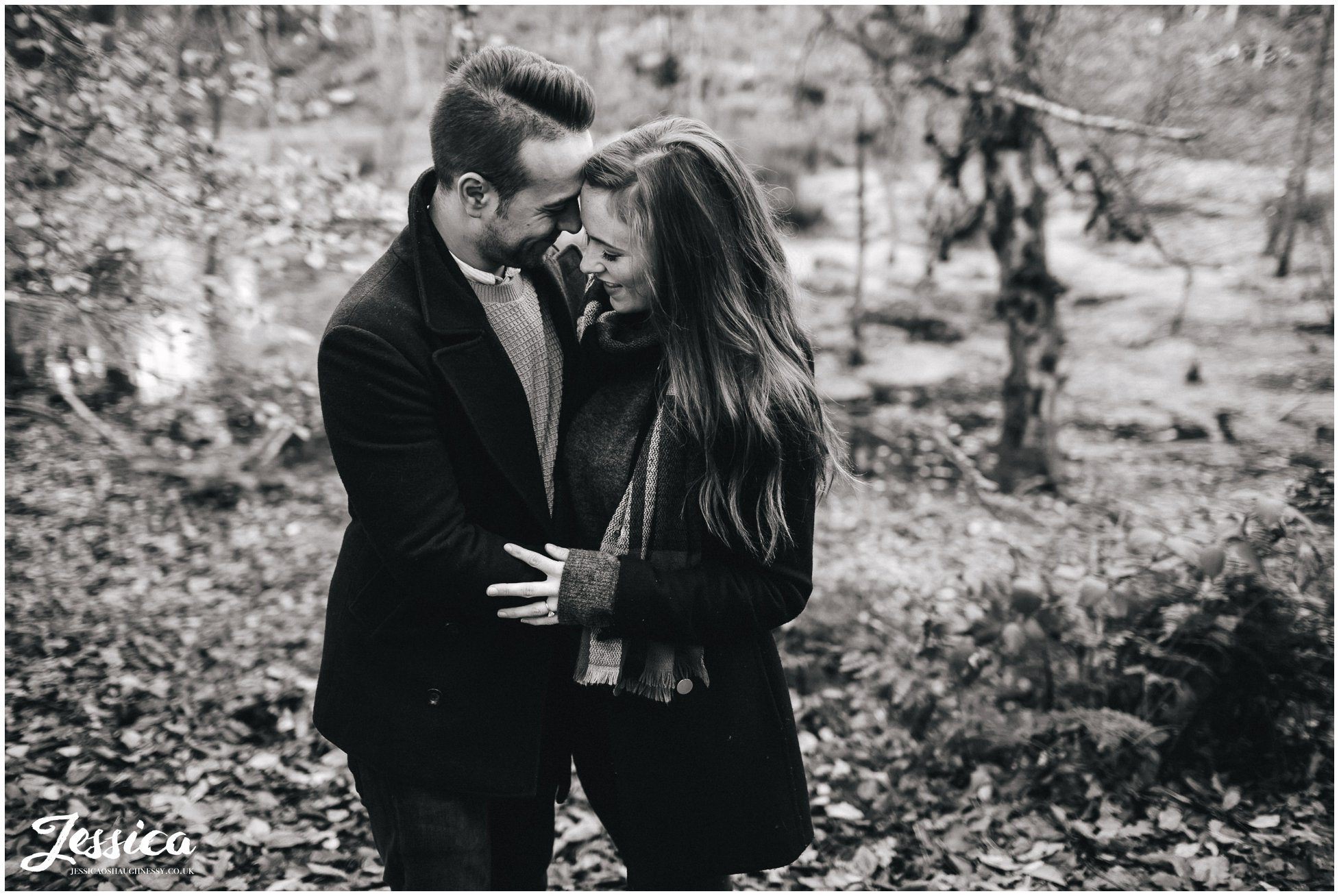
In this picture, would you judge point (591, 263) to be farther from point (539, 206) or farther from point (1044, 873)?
point (1044, 873)

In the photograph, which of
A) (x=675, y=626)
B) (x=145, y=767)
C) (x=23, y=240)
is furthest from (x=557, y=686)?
(x=23, y=240)

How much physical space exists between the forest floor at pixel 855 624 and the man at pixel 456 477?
143 centimetres

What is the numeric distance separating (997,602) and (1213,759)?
0.98 metres

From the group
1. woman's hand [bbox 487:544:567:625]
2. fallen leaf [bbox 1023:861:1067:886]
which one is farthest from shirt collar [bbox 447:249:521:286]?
fallen leaf [bbox 1023:861:1067:886]

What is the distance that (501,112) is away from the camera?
6.56 feet

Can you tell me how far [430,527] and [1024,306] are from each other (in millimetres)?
5748

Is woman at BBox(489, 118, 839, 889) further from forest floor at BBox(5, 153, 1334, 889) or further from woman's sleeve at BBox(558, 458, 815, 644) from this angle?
forest floor at BBox(5, 153, 1334, 889)

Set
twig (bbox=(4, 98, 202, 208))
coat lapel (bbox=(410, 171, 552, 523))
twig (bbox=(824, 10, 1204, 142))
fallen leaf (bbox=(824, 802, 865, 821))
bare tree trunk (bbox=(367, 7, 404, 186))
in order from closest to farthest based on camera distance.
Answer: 1. coat lapel (bbox=(410, 171, 552, 523))
2. fallen leaf (bbox=(824, 802, 865, 821))
3. twig (bbox=(4, 98, 202, 208))
4. twig (bbox=(824, 10, 1204, 142))
5. bare tree trunk (bbox=(367, 7, 404, 186))

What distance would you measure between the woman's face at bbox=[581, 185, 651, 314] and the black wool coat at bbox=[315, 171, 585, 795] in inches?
11.0

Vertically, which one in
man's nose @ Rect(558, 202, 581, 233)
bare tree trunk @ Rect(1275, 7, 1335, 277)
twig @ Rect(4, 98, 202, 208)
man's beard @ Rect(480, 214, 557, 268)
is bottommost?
man's beard @ Rect(480, 214, 557, 268)

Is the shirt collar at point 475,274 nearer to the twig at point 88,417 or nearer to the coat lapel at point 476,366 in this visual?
the coat lapel at point 476,366

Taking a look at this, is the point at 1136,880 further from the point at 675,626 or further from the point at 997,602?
→ the point at 675,626

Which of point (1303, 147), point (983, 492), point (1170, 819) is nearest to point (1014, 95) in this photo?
point (983, 492)

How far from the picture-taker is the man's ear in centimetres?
202
